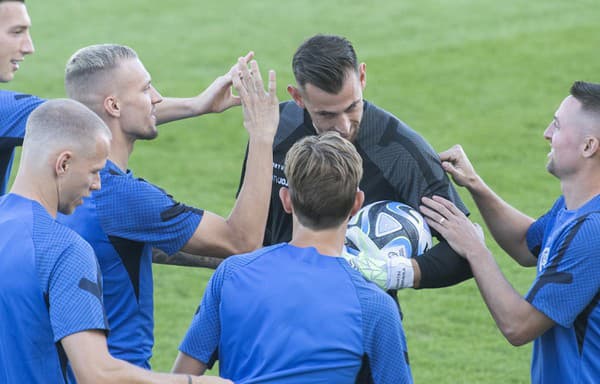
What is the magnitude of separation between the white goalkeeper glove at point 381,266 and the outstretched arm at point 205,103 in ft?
3.93

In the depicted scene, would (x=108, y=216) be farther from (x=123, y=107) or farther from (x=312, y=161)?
(x=312, y=161)

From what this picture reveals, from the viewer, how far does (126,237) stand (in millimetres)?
4613

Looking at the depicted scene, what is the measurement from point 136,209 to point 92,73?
27.5 inches

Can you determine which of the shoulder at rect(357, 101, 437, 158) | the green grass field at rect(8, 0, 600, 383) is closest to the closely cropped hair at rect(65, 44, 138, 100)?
the shoulder at rect(357, 101, 437, 158)

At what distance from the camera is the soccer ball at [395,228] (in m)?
4.82

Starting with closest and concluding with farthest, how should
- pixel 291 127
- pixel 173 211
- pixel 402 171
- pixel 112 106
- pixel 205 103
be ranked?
pixel 173 211, pixel 112 106, pixel 402 171, pixel 291 127, pixel 205 103

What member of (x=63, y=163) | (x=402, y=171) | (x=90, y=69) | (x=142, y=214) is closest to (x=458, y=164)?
(x=402, y=171)

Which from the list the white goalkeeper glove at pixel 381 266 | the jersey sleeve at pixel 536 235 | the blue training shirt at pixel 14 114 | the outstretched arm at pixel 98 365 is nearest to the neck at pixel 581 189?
the jersey sleeve at pixel 536 235

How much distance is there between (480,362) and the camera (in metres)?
8.80

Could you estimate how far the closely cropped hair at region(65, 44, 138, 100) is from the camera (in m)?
4.85

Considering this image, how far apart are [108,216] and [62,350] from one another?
739 millimetres

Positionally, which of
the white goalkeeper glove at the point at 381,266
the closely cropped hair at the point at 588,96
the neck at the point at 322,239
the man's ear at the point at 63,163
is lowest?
the white goalkeeper glove at the point at 381,266

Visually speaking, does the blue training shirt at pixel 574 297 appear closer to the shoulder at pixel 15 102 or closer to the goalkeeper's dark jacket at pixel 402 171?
the goalkeeper's dark jacket at pixel 402 171

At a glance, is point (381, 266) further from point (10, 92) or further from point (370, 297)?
point (10, 92)
